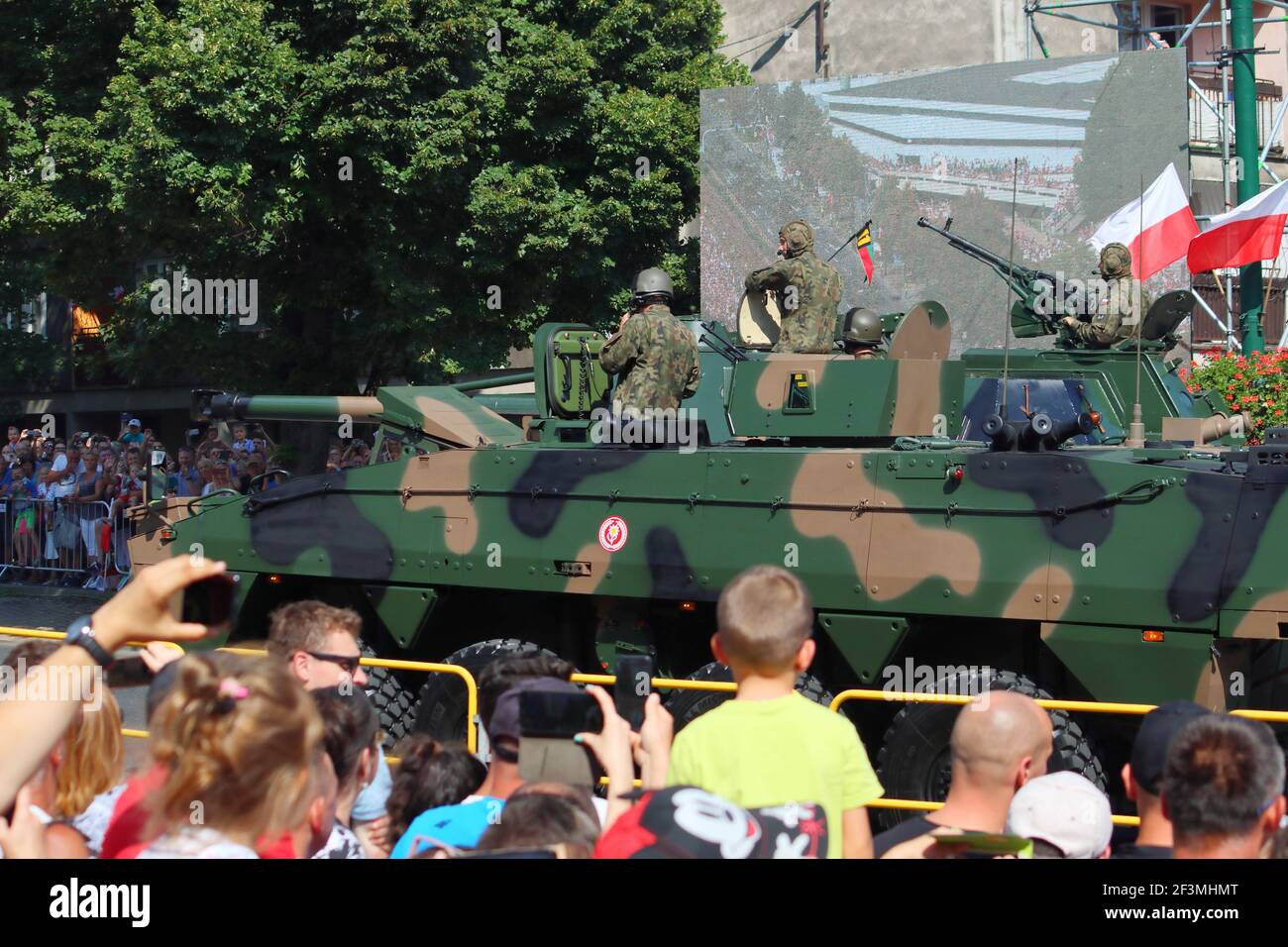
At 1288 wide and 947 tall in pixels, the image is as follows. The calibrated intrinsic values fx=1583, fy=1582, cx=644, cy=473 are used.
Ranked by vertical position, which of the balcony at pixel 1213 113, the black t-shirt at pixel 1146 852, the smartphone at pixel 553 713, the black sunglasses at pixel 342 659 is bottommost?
the black t-shirt at pixel 1146 852

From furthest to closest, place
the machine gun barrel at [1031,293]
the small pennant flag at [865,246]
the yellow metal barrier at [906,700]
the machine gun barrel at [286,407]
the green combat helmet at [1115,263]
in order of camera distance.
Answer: the small pennant flag at [865,246] < the machine gun barrel at [1031,293] < the green combat helmet at [1115,263] < the machine gun barrel at [286,407] < the yellow metal barrier at [906,700]

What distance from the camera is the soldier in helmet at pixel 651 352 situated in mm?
9648

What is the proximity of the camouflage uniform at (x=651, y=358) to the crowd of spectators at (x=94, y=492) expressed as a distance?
24.8 ft

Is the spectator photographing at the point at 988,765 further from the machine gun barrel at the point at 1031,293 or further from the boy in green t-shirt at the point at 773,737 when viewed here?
the machine gun barrel at the point at 1031,293

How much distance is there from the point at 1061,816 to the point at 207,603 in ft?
7.52

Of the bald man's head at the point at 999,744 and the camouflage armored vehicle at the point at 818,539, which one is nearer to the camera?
the bald man's head at the point at 999,744

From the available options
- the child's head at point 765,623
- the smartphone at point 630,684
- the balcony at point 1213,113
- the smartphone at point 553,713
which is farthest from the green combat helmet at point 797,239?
the balcony at point 1213,113

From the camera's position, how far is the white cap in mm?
4223

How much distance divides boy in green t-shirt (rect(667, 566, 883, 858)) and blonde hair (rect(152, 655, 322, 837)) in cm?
98

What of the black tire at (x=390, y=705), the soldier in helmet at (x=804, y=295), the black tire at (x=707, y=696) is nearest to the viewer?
the black tire at (x=707, y=696)

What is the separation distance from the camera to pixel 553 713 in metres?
3.69

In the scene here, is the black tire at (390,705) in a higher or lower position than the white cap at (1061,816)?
lower

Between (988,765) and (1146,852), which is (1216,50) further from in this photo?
(1146,852)
